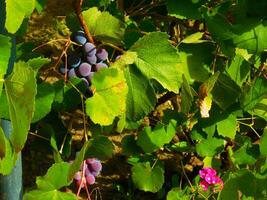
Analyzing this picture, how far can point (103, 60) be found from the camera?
1.33m

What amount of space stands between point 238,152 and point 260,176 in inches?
4.7

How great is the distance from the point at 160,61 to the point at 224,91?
31 centimetres

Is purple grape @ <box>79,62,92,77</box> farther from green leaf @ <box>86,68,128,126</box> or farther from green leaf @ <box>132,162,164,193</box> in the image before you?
green leaf @ <box>132,162,164,193</box>

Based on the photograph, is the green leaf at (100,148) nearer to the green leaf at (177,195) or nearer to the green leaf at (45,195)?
the green leaf at (45,195)

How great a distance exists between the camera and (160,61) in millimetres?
1204

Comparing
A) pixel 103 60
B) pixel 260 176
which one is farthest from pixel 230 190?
pixel 103 60

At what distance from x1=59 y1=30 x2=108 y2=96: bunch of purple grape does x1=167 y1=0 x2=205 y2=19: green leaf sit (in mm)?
194

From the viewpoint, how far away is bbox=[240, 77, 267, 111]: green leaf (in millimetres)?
1528

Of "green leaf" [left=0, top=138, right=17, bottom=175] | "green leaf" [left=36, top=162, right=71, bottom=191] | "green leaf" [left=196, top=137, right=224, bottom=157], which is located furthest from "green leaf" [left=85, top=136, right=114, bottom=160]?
"green leaf" [left=196, top=137, right=224, bottom=157]

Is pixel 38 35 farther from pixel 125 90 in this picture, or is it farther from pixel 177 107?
pixel 125 90

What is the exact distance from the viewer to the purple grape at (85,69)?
1.30 meters

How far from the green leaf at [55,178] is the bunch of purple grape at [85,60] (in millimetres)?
178

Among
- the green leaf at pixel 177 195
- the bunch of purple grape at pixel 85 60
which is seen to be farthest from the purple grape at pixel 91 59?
the green leaf at pixel 177 195

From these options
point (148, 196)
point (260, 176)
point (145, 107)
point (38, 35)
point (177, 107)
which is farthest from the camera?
point (38, 35)
